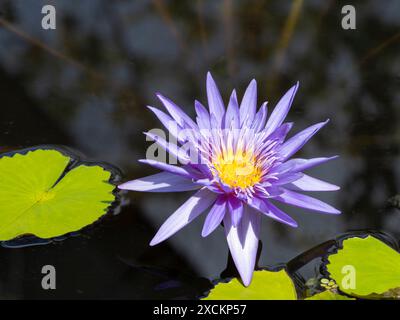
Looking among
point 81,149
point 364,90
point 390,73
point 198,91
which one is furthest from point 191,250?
point 390,73

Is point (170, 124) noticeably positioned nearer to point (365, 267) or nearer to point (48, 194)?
point (48, 194)

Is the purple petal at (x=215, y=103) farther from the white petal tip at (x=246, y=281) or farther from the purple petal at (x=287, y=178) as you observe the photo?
the white petal tip at (x=246, y=281)

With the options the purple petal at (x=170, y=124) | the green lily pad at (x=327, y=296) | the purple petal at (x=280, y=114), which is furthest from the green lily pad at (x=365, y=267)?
the purple petal at (x=170, y=124)

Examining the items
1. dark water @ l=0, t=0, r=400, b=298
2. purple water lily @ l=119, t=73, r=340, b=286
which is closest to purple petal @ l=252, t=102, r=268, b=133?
purple water lily @ l=119, t=73, r=340, b=286

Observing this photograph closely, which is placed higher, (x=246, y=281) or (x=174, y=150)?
(x=174, y=150)

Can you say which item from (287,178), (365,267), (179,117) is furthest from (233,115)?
(365,267)
